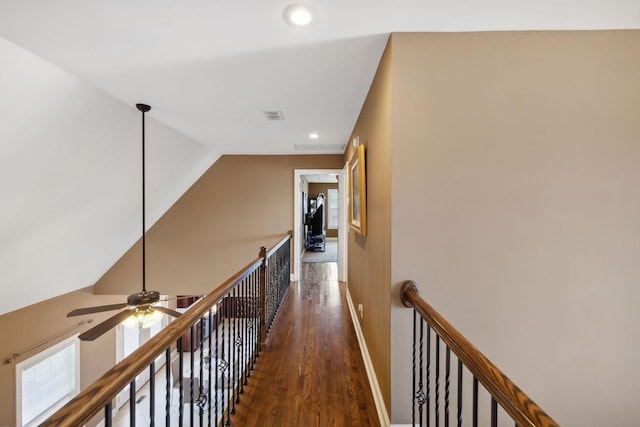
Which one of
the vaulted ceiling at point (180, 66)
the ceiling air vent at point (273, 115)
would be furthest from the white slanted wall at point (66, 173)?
the ceiling air vent at point (273, 115)

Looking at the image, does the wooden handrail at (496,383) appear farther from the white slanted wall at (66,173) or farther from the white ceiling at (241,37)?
the white slanted wall at (66,173)

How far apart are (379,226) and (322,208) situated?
7613 mm

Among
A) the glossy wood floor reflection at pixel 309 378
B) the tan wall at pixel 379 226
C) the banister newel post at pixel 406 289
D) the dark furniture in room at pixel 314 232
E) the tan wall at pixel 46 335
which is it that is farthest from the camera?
the dark furniture in room at pixel 314 232

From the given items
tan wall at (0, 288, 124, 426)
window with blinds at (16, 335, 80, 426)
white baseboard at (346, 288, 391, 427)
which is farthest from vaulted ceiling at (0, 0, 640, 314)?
white baseboard at (346, 288, 391, 427)

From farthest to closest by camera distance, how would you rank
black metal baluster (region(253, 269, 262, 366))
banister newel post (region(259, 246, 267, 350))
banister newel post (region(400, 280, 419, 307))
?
1. banister newel post (region(259, 246, 267, 350))
2. black metal baluster (region(253, 269, 262, 366))
3. banister newel post (region(400, 280, 419, 307))

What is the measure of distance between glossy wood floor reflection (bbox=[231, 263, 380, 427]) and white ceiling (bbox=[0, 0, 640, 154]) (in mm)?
2362

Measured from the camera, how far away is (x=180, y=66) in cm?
205

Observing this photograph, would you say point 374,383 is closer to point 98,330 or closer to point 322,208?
point 98,330

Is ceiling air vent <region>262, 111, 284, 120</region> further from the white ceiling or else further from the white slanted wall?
the white slanted wall

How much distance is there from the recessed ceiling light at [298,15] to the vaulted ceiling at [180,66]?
33mm

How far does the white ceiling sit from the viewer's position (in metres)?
1.45

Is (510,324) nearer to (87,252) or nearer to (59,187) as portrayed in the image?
(59,187)

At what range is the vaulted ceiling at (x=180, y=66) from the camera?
147cm

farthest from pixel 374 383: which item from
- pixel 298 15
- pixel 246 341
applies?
pixel 298 15
